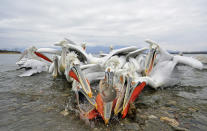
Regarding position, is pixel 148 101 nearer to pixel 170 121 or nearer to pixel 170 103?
pixel 170 103

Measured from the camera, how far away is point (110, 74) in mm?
2623

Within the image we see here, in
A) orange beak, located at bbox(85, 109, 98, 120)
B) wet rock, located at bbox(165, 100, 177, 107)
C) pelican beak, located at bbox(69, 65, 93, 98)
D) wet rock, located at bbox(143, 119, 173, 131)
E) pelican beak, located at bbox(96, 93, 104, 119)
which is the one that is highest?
pelican beak, located at bbox(69, 65, 93, 98)

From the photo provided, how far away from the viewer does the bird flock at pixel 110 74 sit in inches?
98.3

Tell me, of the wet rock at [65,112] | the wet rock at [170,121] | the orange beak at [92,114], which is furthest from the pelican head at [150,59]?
the wet rock at [65,112]

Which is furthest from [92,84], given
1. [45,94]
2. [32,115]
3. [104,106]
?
[104,106]

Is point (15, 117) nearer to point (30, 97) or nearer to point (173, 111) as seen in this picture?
point (30, 97)

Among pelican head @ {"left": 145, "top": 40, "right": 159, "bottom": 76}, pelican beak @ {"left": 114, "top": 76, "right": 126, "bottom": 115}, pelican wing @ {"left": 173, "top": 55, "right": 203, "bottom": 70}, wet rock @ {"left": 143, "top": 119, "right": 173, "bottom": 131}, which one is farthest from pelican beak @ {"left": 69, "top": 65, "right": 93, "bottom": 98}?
pelican wing @ {"left": 173, "top": 55, "right": 203, "bottom": 70}

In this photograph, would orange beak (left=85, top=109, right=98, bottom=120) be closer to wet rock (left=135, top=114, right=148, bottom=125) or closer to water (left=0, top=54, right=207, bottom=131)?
water (left=0, top=54, right=207, bottom=131)

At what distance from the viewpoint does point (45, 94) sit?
14.2ft

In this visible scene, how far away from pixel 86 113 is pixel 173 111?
212 cm

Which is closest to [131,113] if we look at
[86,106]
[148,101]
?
[86,106]

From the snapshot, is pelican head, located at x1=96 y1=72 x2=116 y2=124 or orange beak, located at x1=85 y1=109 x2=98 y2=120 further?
orange beak, located at x1=85 y1=109 x2=98 y2=120

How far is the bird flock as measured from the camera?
2.50 m

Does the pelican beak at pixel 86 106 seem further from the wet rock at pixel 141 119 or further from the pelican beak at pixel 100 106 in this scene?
the wet rock at pixel 141 119
